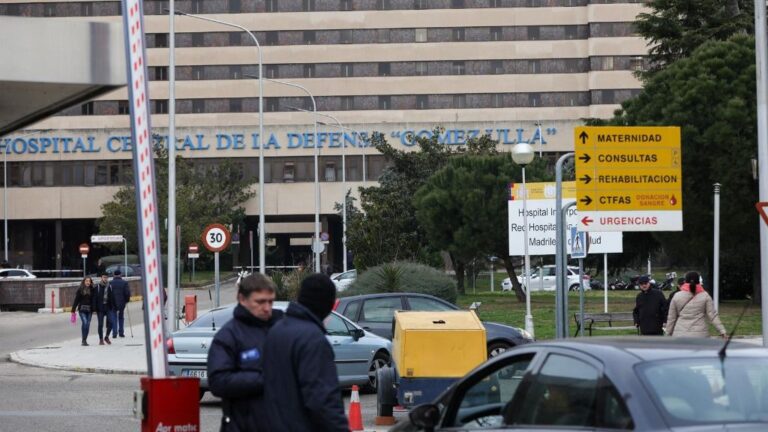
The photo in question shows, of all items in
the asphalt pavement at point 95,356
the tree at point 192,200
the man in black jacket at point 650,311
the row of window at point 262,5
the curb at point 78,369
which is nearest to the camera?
the man in black jacket at point 650,311

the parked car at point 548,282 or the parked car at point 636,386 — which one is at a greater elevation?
the parked car at point 636,386

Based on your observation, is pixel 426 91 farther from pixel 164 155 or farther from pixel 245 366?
pixel 245 366

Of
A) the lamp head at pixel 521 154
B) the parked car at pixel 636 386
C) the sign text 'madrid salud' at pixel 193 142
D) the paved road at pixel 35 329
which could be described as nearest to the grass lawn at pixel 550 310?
the lamp head at pixel 521 154

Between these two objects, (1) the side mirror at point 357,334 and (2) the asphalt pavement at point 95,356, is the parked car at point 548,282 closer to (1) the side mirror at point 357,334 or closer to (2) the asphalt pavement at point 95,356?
(2) the asphalt pavement at point 95,356

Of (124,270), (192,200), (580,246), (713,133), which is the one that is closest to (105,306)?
(580,246)

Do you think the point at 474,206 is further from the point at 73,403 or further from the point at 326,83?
the point at 326,83

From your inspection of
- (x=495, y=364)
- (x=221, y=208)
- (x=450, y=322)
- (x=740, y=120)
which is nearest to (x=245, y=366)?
(x=495, y=364)

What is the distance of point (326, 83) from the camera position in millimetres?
83062

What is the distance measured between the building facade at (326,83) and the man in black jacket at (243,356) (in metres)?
73.2

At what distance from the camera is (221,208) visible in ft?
262

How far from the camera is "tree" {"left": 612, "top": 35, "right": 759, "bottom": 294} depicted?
127 feet

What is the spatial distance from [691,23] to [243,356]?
142 feet

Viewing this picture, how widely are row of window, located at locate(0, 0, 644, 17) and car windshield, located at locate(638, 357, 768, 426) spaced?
254ft

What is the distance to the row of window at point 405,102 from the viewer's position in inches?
3260
